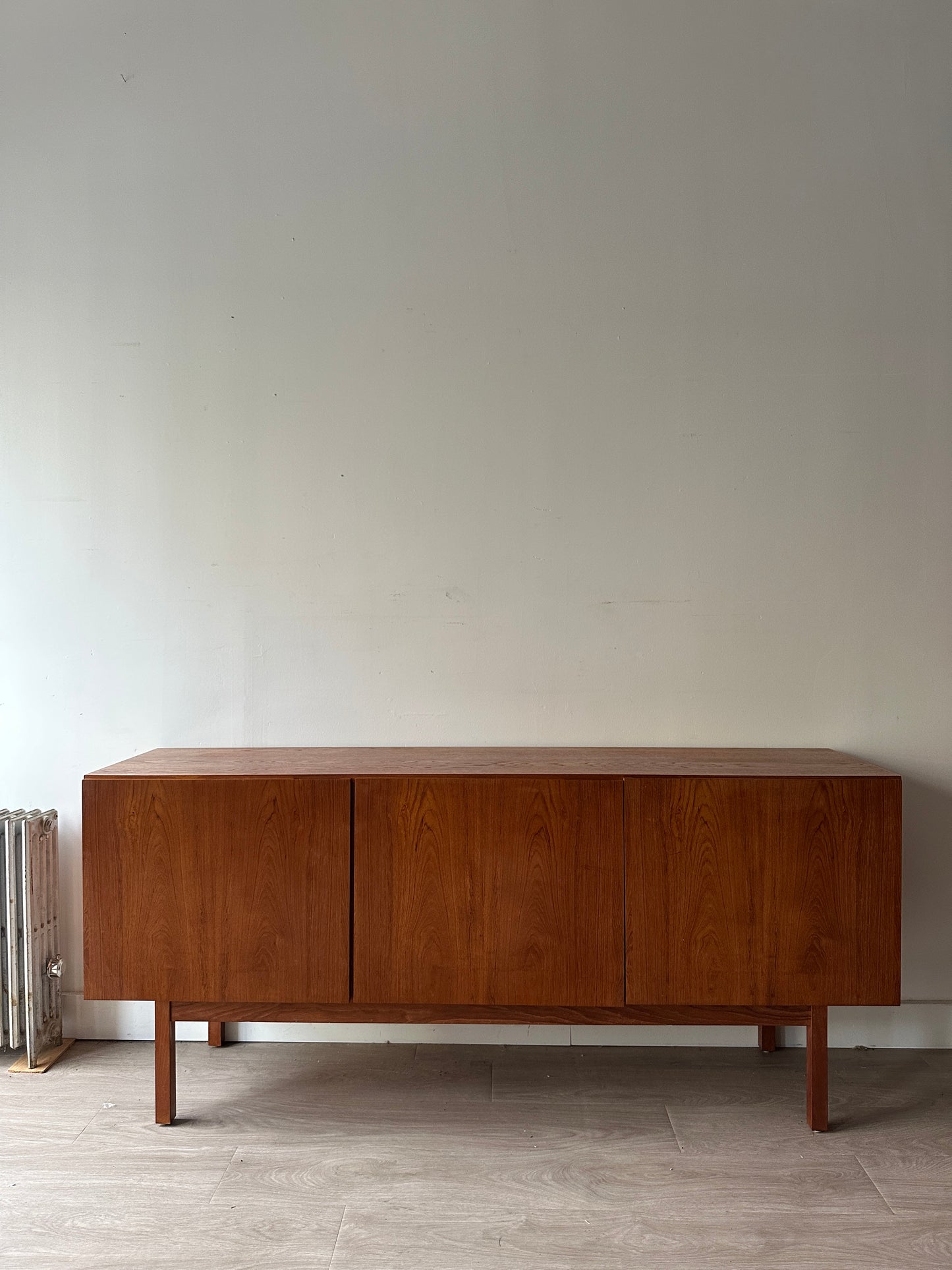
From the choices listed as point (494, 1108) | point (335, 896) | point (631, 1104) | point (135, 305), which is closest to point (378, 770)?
point (335, 896)

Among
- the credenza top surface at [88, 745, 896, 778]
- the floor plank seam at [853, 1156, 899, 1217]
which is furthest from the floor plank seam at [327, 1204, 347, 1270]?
the floor plank seam at [853, 1156, 899, 1217]

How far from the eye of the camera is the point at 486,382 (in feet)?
7.64

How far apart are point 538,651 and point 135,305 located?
1.32 metres

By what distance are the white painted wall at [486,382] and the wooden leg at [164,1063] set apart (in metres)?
0.45

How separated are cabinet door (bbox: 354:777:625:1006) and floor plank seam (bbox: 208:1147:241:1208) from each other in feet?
1.39

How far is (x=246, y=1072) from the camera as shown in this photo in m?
2.18

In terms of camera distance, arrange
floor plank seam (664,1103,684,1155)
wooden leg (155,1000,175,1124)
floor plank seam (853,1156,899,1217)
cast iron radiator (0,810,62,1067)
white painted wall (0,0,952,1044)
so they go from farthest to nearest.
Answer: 1. white painted wall (0,0,952,1044)
2. cast iron radiator (0,810,62,1067)
3. wooden leg (155,1000,175,1124)
4. floor plank seam (664,1103,684,1155)
5. floor plank seam (853,1156,899,1217)

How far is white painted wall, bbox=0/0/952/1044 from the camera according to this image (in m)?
2.29

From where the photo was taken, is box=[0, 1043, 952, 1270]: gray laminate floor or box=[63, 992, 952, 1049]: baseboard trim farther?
box=[63, 992, 952, 1049]: baseboard trim

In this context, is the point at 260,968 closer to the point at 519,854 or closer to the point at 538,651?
the point at 519,854

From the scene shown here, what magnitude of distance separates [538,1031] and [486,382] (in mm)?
1602

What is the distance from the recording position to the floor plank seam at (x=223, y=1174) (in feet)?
5.49

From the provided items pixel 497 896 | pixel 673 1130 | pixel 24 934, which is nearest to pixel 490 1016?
pixel 497 896

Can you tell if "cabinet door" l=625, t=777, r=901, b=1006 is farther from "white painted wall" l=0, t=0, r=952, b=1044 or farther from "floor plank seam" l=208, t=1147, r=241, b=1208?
"floor plank seam" l=208, t=1147, r=241, b=1208
